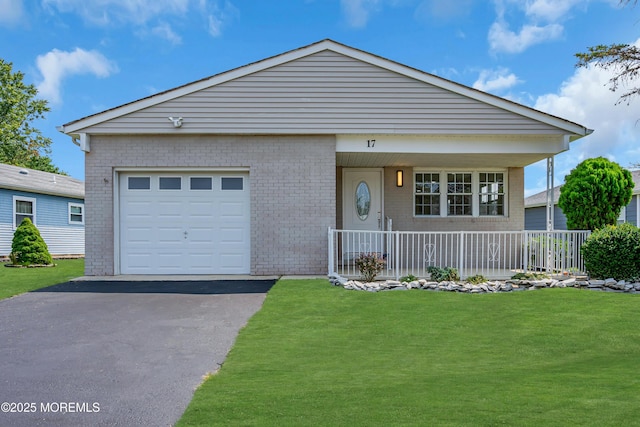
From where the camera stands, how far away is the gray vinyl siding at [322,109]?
10.2 metres

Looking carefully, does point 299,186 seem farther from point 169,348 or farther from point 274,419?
point 274,419

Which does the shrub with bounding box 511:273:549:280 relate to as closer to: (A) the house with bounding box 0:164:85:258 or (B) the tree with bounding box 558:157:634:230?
(B) the tree with bounding box 558:157:634:230

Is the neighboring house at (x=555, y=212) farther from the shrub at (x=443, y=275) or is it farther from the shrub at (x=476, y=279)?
the shrub at (x=443, y=275)

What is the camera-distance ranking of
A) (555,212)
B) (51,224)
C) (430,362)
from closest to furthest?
(430,362) < (51,224) < (555,212)

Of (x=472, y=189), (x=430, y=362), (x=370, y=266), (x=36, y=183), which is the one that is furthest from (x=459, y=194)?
(x=36, y=183)

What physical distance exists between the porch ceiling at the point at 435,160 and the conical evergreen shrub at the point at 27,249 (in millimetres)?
11048

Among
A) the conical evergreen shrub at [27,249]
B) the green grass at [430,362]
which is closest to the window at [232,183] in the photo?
the green grass at [430,362]

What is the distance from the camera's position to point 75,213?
20.9 meters

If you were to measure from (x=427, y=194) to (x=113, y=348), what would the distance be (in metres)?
9.21

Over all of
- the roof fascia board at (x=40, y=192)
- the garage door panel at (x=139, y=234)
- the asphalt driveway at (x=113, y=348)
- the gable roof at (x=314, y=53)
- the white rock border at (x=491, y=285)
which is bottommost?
the asphalt driveway at (x=113, y=348)

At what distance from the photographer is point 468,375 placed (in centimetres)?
428

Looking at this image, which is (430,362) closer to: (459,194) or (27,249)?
(459,194)

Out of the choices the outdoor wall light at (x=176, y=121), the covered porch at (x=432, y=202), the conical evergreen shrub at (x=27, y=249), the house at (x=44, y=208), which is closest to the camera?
the outdoor wall light at (x=176, y=121)

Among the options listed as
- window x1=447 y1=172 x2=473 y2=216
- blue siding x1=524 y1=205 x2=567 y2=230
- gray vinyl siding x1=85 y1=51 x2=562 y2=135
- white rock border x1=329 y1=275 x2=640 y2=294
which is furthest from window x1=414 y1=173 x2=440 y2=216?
blue siding x1=524 y1=205 x2=567 y2=230
